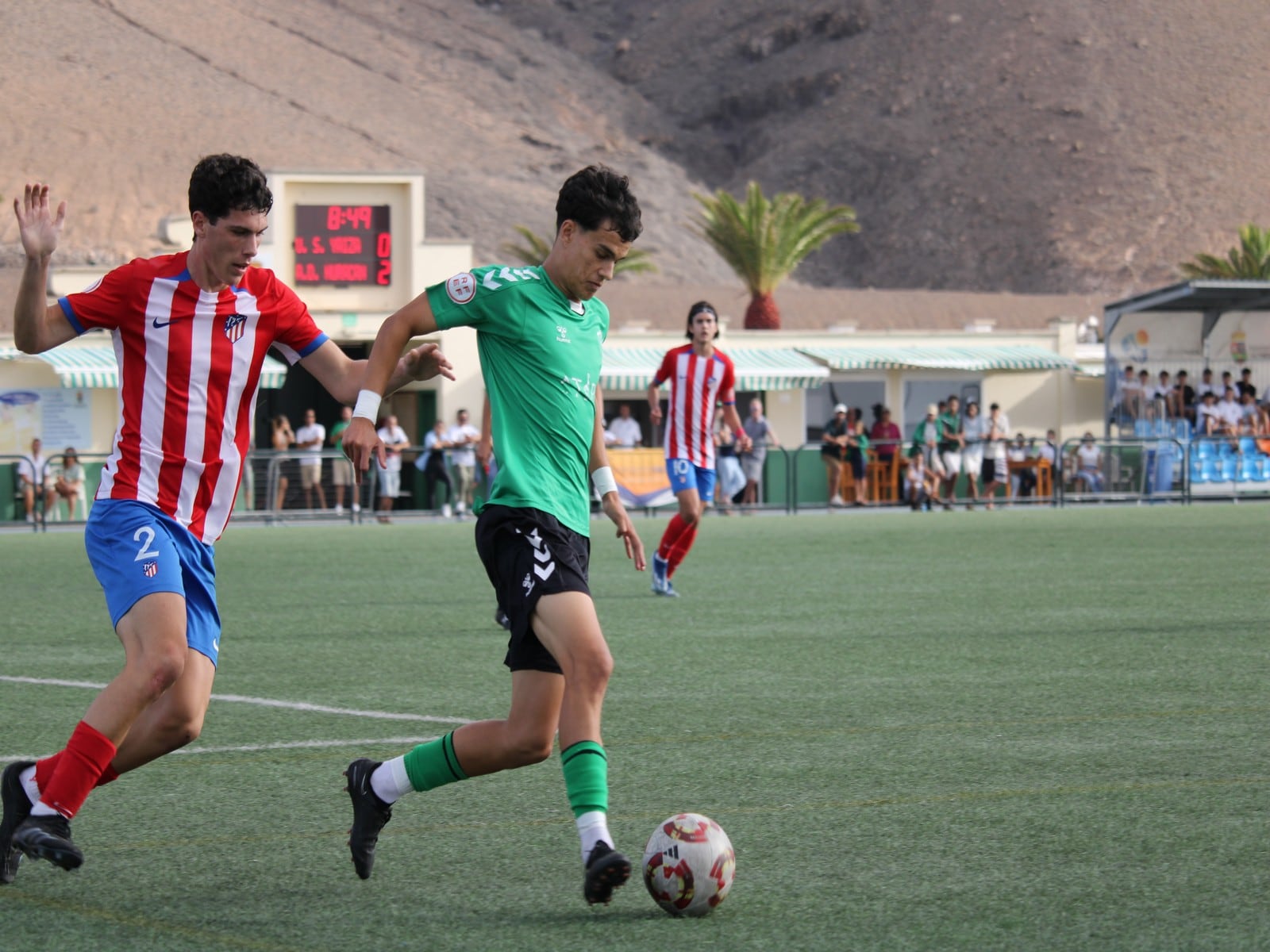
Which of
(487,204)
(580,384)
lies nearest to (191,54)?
(487,204)

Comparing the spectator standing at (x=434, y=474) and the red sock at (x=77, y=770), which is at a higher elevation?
the spectator standing at (x=434, y=474)

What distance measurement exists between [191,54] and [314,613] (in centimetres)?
9271

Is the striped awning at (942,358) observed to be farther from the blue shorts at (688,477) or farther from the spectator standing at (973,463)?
the blue shorts at (688,477)

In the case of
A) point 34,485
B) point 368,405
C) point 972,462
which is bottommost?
point 34,485

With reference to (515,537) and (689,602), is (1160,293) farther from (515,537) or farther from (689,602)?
(515,537)

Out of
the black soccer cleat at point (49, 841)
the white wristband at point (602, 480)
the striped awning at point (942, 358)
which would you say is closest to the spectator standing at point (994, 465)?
the striped awning at point (942, 358)

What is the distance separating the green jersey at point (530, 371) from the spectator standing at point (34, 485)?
21.0 meters

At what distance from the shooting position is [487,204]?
89.2 m

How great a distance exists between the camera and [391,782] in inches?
201

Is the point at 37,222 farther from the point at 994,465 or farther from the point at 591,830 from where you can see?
the point at 994,465

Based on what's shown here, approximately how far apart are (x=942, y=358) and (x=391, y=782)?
3461cm

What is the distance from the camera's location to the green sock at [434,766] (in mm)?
5070

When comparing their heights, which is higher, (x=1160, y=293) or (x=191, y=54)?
(x=191, y=54)

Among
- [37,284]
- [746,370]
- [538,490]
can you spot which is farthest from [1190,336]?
[37,284]
